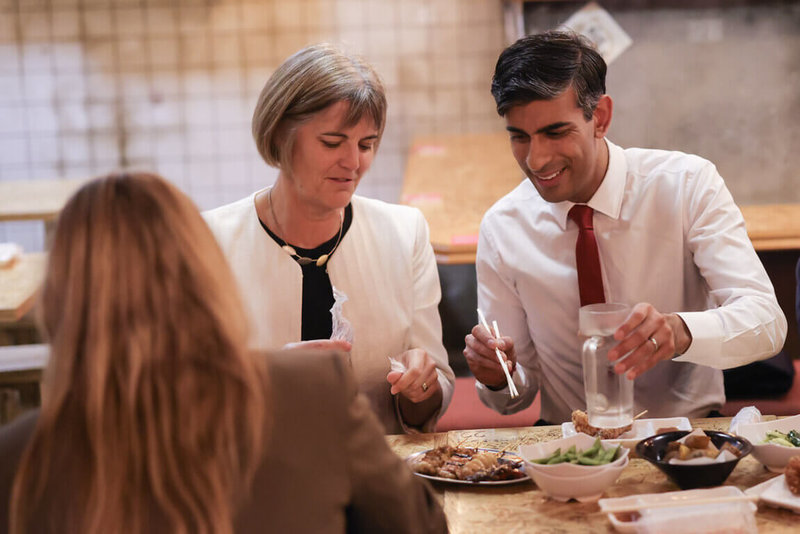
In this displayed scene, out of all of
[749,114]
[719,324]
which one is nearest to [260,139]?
[719,324]

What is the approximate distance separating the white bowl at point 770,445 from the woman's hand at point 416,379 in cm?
72

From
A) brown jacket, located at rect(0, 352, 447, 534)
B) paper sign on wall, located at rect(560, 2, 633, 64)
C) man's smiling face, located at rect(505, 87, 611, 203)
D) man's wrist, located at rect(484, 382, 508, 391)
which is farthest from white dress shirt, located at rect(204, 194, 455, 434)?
paper sign on wall, located at rect(560, 2, 633, 64)

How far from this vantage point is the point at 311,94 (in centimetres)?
223

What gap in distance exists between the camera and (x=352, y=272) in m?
2.42

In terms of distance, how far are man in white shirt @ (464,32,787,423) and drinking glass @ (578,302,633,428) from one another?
33 centimetres

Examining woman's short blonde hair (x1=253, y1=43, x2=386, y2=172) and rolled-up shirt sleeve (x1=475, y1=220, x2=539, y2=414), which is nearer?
woman's short blonde hair (x1=253, y1=43, x2=386, y2=172)

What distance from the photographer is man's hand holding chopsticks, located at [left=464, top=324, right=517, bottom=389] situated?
2139 mm

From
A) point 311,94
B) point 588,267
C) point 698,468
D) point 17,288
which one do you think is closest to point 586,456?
point 698,468

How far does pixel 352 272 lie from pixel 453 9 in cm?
330

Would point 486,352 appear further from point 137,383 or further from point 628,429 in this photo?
point 137,383

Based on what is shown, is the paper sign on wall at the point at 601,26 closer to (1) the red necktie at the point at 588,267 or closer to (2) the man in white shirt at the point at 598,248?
(2) the man in white shirt at the point at 598,248

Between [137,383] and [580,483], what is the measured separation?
809 mm

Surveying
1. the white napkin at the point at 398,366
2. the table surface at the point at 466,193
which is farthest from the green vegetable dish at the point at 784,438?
the table surface at the point at 466,193

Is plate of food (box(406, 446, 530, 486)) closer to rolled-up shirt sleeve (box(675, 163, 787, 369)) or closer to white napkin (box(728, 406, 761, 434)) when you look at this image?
white napkin (box(728, 406, 761, 434))
